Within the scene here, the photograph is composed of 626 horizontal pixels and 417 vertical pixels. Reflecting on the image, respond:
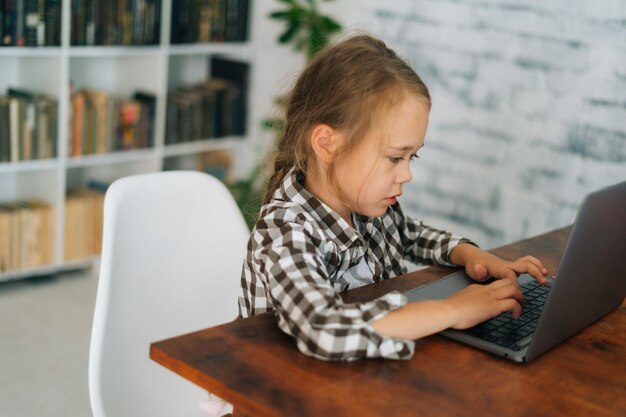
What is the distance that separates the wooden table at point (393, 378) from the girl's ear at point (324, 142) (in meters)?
0.35

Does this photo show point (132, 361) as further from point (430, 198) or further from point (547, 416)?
point (430, 198)

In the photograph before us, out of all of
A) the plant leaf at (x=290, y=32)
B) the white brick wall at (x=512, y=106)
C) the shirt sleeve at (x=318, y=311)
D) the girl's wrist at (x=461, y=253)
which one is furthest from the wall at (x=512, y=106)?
the shirt sleeve at (x=318, y=311)

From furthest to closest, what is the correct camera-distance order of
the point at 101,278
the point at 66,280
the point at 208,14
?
the point at 208,14 → the point at 66,280 → the point at 101,278

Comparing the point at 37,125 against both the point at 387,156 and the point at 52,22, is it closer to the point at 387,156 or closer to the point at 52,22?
the point at 52,22

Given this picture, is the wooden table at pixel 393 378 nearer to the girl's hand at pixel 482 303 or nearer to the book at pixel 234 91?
the girl's hand at pixel 482 303

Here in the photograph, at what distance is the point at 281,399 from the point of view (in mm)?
1045

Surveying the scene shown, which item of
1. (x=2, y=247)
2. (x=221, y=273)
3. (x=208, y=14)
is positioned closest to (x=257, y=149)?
(x=208, y=14)

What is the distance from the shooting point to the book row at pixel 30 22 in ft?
10.1

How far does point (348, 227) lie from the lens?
1.50 m

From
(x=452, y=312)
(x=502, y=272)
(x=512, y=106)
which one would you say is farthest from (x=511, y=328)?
(x=512, y=106)

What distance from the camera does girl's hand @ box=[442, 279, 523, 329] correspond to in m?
1.28

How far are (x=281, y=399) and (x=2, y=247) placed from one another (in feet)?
8.17

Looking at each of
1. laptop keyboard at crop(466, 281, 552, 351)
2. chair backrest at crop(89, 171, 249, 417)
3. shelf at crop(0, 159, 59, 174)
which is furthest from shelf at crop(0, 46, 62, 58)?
laptop keyboard at crop(466, 281, 552, 351)

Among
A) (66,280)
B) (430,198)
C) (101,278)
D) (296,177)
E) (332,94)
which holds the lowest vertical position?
(66,280)
